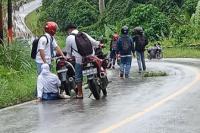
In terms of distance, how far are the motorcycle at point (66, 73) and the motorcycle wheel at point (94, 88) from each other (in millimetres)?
1117

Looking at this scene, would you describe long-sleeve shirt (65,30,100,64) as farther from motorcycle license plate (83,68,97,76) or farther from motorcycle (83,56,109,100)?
motorcycle license plate (83,68,97,76)

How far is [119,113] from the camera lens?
436 inches

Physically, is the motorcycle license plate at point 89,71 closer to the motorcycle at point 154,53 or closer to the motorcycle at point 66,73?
the motorcycle at point 66,73

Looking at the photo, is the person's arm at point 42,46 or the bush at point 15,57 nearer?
the person's arm at point 42,46

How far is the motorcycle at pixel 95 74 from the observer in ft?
44.6

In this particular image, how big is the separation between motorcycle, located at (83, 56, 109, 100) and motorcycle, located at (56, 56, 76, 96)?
740mm

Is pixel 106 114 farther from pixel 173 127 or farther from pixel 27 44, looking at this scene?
pixel 27 44

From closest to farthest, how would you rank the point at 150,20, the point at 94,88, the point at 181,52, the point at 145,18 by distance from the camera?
1. the point at 94,88
2. the point at 181,52
3. the point at 150,20
4. the point at 145,18

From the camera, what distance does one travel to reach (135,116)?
10.6m

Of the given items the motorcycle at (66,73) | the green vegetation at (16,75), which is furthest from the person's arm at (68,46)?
the green vegetation at (16,75)

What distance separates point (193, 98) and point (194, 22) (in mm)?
34048

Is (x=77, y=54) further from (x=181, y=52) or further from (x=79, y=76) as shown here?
(x=181, y=52)

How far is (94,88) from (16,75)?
4594mm

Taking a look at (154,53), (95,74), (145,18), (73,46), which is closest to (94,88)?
(95,74)
